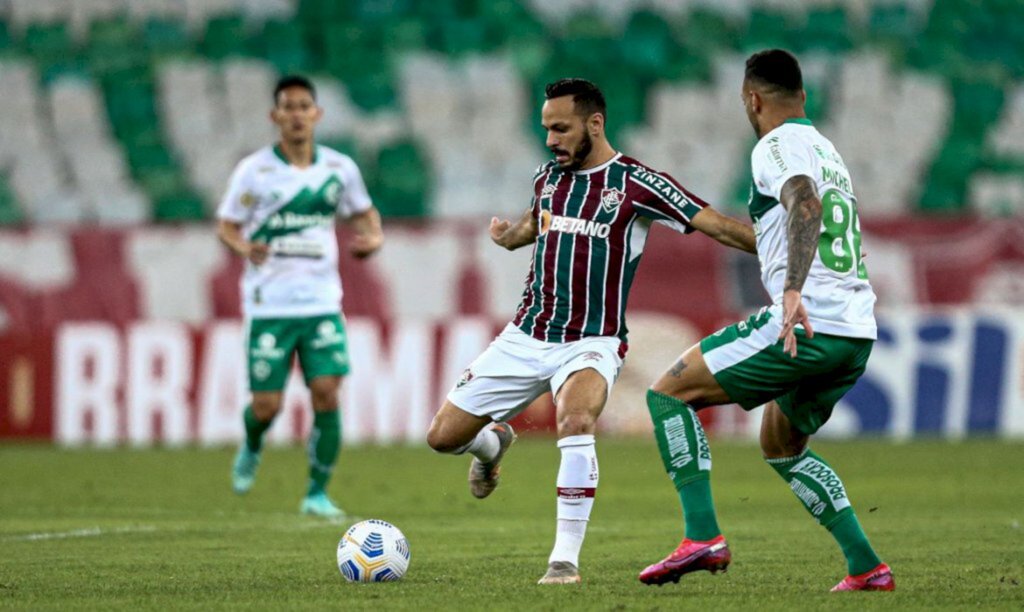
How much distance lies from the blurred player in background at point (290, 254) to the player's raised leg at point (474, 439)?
279cm

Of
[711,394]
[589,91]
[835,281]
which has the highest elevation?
[589,91]

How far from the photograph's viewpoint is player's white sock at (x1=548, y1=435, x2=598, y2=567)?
6668 millimetres

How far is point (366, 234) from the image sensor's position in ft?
35.1

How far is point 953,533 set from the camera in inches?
348

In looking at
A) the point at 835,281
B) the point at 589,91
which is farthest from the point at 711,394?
the point at 589,91

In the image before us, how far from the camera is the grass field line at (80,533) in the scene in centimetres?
869

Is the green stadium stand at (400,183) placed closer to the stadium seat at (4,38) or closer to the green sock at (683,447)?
the stadium seat at (4,38)

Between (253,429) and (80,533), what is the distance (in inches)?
79.2

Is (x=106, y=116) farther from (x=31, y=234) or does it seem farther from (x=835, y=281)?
(x=835, y=281)

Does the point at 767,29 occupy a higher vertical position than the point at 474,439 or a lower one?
higher

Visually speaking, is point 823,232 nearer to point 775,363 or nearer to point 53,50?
point 775,363

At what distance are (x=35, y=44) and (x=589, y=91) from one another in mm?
16122

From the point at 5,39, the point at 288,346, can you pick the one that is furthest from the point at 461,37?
the point at 288,346

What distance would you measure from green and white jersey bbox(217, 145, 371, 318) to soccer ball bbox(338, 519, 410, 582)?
3.98 m
